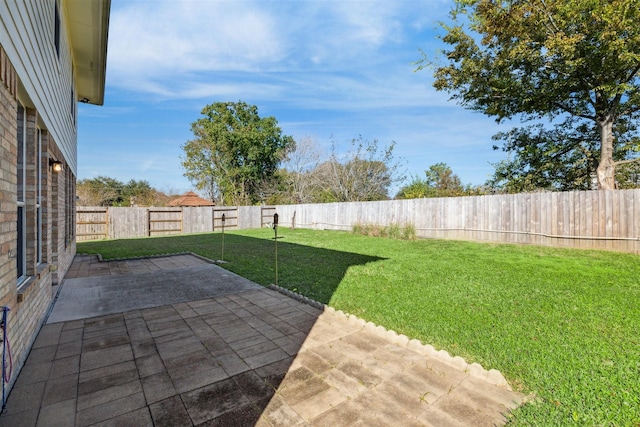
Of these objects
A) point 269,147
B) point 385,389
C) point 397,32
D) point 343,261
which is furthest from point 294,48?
point 269,147

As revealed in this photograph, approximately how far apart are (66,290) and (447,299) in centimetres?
583

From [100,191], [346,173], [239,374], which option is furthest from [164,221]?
[239,374]

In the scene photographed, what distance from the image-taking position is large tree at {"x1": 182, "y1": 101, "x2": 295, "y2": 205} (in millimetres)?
25391

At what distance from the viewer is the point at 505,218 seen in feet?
32.2

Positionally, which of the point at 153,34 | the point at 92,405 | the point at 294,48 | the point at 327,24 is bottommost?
the point at 92,405

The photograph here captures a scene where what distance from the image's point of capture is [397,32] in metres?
8.79

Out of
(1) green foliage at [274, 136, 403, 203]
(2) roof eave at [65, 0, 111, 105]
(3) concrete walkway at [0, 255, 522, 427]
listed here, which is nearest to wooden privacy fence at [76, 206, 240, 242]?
(1) green foliage at [274, 136, 403, 203]

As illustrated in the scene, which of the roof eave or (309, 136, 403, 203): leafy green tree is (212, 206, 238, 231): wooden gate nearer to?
(309, 136, 403, 203): leafy green tree

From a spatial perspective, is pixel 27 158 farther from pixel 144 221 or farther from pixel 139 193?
pixel 139 193

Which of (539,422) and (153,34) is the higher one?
(153,34)

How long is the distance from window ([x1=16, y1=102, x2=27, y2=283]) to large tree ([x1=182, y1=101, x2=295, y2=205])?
2294cm

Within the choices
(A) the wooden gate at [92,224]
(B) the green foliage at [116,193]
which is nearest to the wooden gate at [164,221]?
(A) the wooden gate at [92,224]

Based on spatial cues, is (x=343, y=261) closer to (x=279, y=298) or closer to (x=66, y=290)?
(x=279, y=298)

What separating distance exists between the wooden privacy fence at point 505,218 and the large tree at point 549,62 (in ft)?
10.6
